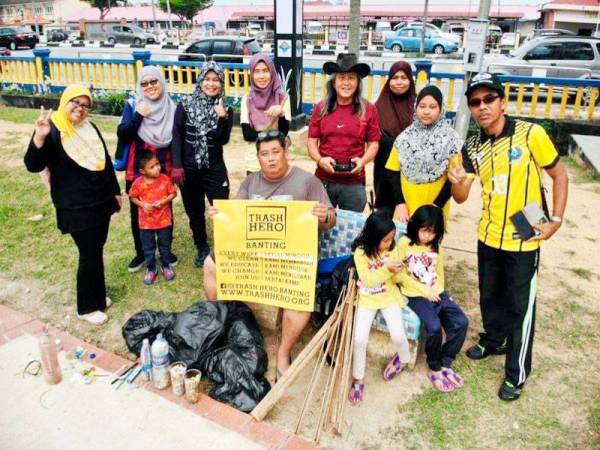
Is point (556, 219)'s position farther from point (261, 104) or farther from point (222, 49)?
point (222, 49)

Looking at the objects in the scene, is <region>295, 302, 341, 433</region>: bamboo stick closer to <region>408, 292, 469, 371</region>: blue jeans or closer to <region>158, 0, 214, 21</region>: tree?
<region>408, 292, 469, 371</region>: blue jeans

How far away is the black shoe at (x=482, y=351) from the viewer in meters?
3.58

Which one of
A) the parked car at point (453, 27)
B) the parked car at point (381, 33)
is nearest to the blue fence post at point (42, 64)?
the parked car at point (381, 33)

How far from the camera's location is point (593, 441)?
9.53 feet

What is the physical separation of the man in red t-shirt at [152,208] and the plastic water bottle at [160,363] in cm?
152

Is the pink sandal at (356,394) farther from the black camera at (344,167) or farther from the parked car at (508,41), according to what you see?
the parked car at (508,41)

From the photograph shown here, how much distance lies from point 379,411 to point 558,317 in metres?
1.97

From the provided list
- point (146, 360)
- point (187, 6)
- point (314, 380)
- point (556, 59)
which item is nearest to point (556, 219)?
point (314, 380)

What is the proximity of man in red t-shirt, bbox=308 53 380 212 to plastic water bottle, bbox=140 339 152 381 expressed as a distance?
1.90 m

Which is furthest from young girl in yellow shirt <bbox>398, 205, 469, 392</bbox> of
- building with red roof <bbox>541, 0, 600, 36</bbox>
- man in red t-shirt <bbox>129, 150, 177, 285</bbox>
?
building with red roof <bbox>541, 0, 600, 36</bbox>

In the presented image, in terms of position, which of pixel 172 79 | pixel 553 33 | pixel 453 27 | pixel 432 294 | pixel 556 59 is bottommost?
pixel 432 294

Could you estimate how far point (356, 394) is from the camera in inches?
125

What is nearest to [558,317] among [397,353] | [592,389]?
[592,389]

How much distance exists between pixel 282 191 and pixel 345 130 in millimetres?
791
